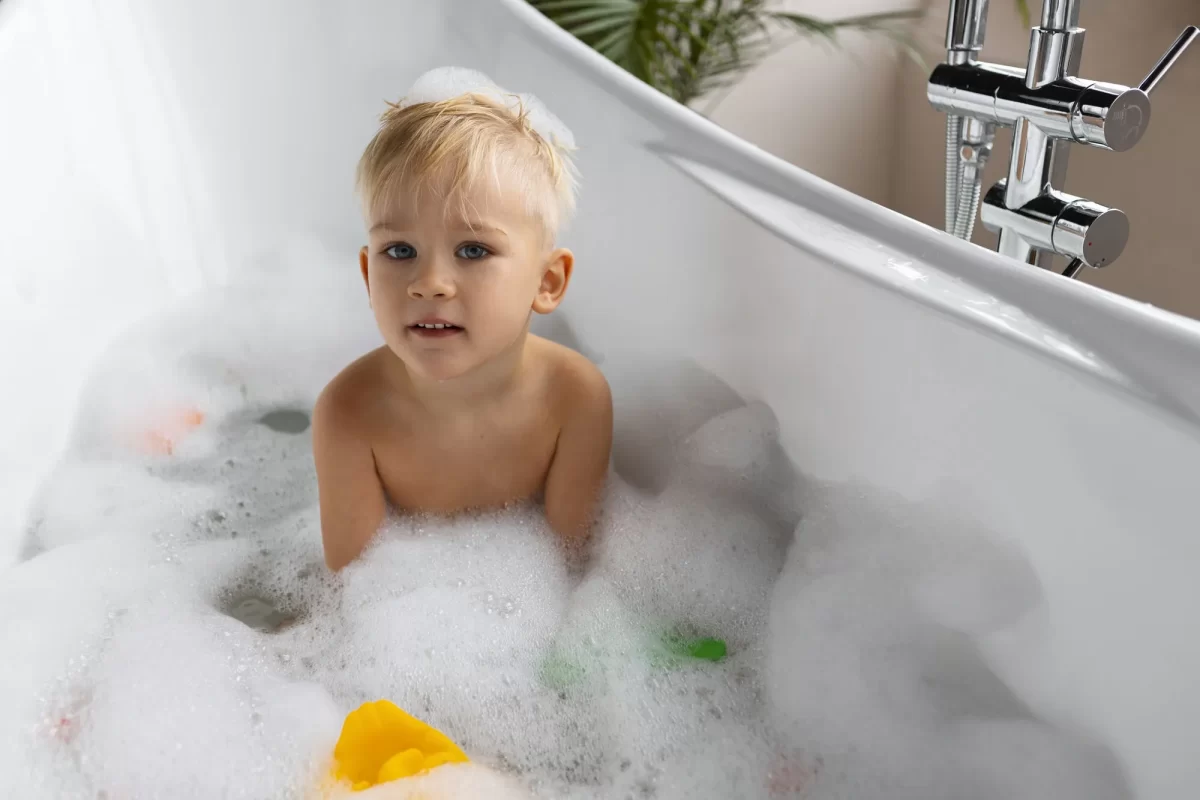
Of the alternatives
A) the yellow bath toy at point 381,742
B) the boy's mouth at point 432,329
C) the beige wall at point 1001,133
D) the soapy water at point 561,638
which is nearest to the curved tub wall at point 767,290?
the soapy water at point 561,638

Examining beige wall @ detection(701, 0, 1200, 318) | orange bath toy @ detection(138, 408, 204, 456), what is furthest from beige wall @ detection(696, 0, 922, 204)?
orange bath toy @ detection(138, 408, 204, 456)

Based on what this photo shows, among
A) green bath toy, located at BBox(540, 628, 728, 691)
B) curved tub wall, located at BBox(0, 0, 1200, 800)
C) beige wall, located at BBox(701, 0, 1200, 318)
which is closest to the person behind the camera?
curved tub wall, located at BBox(0, 0, 1200, 800)

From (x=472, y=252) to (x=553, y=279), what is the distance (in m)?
0.10

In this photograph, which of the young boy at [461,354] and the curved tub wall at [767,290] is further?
the young boy at [461,354]

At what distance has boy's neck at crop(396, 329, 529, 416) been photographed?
3.08 ft

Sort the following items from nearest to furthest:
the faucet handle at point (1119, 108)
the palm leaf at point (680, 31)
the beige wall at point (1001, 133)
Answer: the faucet handle at point (1119, 108)
the beige wall at point (1001, 133)
the palm leaf at point (680, 31)

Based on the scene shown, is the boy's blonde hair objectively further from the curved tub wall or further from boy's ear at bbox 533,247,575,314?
the curved tub wall

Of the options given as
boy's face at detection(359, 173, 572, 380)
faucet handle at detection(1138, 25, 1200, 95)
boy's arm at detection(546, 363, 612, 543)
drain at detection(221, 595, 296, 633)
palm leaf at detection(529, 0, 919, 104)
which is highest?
faucet handle at detection(1138, 25, 1200, 95)

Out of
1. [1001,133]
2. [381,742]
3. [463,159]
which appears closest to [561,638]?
[381,742]

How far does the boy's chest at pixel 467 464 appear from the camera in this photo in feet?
3.17

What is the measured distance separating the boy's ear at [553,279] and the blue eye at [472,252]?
0.08 metres

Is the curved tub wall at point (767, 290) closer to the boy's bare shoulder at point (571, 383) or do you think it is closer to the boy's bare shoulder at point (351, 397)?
the boy's bare shoulder at point (571, 383)

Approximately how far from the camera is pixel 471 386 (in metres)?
0.95

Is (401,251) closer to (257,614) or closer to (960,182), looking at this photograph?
(257,614)
